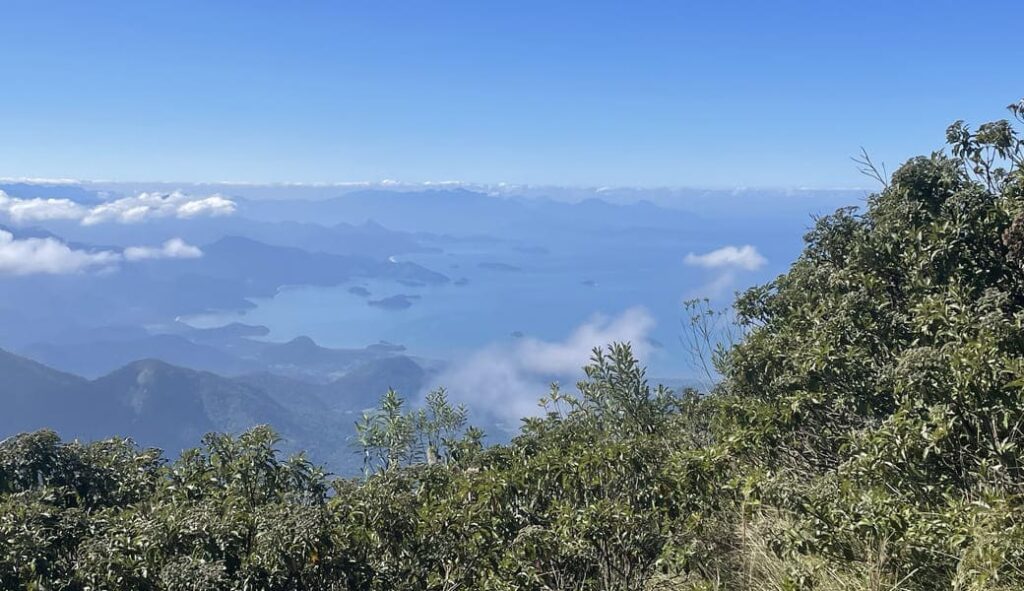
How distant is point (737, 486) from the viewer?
17.5 feet

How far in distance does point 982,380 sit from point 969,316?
35.5 inches

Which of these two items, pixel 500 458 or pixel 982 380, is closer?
pixel 982 380

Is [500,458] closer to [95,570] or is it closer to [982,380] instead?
[95,570]

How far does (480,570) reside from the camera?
4918 mm

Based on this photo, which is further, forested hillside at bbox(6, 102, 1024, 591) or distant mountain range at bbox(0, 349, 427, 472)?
distant mountain range at bbox(0, 349, 427, 472)

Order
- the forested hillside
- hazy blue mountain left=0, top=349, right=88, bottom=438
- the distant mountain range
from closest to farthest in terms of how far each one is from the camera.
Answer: the forested hillside < the distant mountain range < hazy blue mountain left=0, top=349, right=88, bottom=438

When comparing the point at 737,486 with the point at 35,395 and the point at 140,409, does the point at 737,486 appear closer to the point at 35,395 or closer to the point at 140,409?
the point at 140,409

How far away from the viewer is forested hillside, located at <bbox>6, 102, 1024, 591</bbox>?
4273 millimetres

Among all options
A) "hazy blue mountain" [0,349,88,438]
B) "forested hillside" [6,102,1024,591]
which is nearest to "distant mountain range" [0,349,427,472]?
"hazy blue mountain" [0,349,88,438]

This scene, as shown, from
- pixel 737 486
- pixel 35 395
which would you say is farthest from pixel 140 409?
pixel 737 486

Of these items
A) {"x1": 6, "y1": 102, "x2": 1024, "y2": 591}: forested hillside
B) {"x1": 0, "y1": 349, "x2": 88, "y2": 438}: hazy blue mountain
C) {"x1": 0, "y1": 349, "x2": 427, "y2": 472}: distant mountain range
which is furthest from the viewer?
{"x1": 0, "y1": 349, "x2": 88, "y2": 438}: hazy blue mountain

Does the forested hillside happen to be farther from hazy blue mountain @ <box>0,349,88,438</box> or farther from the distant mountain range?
hazy blue mountain @ <box>0,349,88,438</box>

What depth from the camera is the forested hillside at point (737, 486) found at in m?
4.27

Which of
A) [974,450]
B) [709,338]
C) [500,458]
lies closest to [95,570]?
[500,458]
